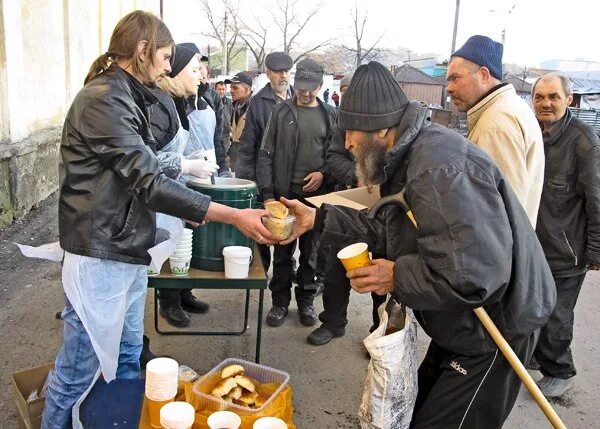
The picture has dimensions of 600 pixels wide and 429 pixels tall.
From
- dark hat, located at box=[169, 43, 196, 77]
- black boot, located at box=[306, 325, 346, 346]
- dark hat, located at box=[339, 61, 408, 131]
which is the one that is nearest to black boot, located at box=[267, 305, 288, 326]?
black boot, located at box=[306, 325, 346, 346]

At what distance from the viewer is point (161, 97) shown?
322 centimetres

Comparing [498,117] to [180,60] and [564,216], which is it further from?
[180,60]

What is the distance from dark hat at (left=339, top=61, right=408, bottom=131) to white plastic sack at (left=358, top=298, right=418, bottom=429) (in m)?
0.73

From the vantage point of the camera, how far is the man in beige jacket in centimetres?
271

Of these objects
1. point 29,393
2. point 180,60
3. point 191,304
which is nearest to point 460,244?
point 29,393

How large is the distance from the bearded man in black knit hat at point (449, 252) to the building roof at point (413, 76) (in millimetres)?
32564

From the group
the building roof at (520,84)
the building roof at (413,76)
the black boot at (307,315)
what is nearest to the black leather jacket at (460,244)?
the black boot at (307,315)

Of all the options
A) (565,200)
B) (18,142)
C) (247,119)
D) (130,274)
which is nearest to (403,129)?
(130,274)

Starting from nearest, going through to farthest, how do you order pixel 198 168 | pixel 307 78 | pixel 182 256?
pixel 182 256 < pixel 198 168 < pixel 307 78

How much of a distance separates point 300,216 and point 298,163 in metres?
1.93

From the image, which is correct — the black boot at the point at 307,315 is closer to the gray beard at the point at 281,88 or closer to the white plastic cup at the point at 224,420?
the gray beard at the point at 281,88

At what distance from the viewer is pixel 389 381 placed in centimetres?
189

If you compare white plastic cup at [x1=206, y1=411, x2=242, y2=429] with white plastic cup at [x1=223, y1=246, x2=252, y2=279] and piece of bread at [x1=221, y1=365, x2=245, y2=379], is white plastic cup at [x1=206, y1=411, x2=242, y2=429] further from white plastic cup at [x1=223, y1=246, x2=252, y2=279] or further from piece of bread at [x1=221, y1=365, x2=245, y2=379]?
white plastic cup at [x1=223, y1=246, x2=252, y2=279]

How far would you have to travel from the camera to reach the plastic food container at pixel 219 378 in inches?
96.3
